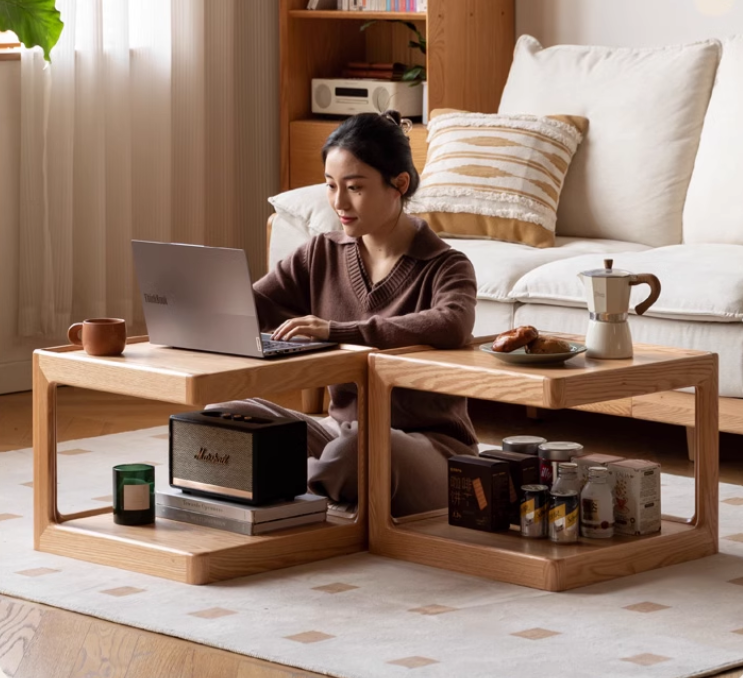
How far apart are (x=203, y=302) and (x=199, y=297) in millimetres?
12

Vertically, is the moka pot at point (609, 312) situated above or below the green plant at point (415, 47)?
below

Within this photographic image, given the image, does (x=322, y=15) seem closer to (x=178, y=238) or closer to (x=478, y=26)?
(x=478, y=26)

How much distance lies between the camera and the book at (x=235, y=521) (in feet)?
8.38

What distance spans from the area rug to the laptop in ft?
1.26

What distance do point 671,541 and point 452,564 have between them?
1.23 feet

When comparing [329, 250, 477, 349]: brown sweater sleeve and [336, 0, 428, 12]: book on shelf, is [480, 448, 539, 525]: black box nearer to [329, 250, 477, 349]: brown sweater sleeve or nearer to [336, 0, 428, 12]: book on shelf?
[329, 250, 477, 349]: brown sweater sleeve

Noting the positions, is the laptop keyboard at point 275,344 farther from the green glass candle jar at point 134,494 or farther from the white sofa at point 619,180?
the white sofa at point 619,180

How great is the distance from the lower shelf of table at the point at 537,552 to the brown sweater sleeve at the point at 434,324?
319mm

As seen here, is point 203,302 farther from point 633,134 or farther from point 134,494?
point 633,134

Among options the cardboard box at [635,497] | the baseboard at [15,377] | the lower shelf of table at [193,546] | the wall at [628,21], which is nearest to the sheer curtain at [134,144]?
the baseboard at [15,377]

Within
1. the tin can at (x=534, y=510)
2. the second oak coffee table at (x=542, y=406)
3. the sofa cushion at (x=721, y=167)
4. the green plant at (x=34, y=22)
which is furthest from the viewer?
the green plant at (x=34, y=22)

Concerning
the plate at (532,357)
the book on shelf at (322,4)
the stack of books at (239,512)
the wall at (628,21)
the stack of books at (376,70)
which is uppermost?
the book on shelf at (322,4)

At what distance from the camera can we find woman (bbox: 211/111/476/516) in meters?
2.66

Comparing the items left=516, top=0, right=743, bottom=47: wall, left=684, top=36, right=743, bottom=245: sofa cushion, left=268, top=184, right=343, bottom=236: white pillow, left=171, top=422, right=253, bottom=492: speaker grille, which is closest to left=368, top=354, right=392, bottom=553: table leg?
left=171, top=422, right=253, bottom=492: speaker grille
